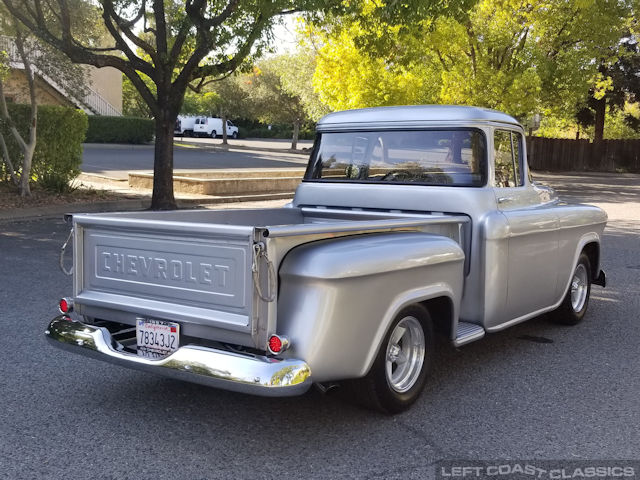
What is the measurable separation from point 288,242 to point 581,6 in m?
20.8

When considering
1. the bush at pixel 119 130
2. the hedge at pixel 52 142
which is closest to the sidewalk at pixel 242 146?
the bush at pixel 119 130

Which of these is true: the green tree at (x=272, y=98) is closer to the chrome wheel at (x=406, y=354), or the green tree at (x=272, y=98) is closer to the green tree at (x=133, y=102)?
the green tree at (x=133, y=102)

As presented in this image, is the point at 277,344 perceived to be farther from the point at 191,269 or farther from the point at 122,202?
the point at 122,202

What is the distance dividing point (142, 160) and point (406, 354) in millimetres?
23936

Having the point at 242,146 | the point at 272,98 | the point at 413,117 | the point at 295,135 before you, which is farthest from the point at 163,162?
the point at 272,98

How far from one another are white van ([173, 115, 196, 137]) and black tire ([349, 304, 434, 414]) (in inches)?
2103

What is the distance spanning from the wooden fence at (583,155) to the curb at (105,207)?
23373mm

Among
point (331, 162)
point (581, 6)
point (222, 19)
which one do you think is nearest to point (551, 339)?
point (331, 162)

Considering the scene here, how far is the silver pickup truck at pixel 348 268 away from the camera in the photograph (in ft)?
11.7

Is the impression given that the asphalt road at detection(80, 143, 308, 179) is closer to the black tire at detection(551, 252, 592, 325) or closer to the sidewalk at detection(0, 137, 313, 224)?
the sidewalk at detection(0, 137, 313, 224)

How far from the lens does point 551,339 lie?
20.1 ft

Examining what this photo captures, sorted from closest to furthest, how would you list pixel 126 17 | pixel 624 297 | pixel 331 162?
pixel 331 162 < pixel 624 297 < pixel 126 17

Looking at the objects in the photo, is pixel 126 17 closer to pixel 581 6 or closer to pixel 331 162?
pixel 331 162

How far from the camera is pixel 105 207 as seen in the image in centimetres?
1455
